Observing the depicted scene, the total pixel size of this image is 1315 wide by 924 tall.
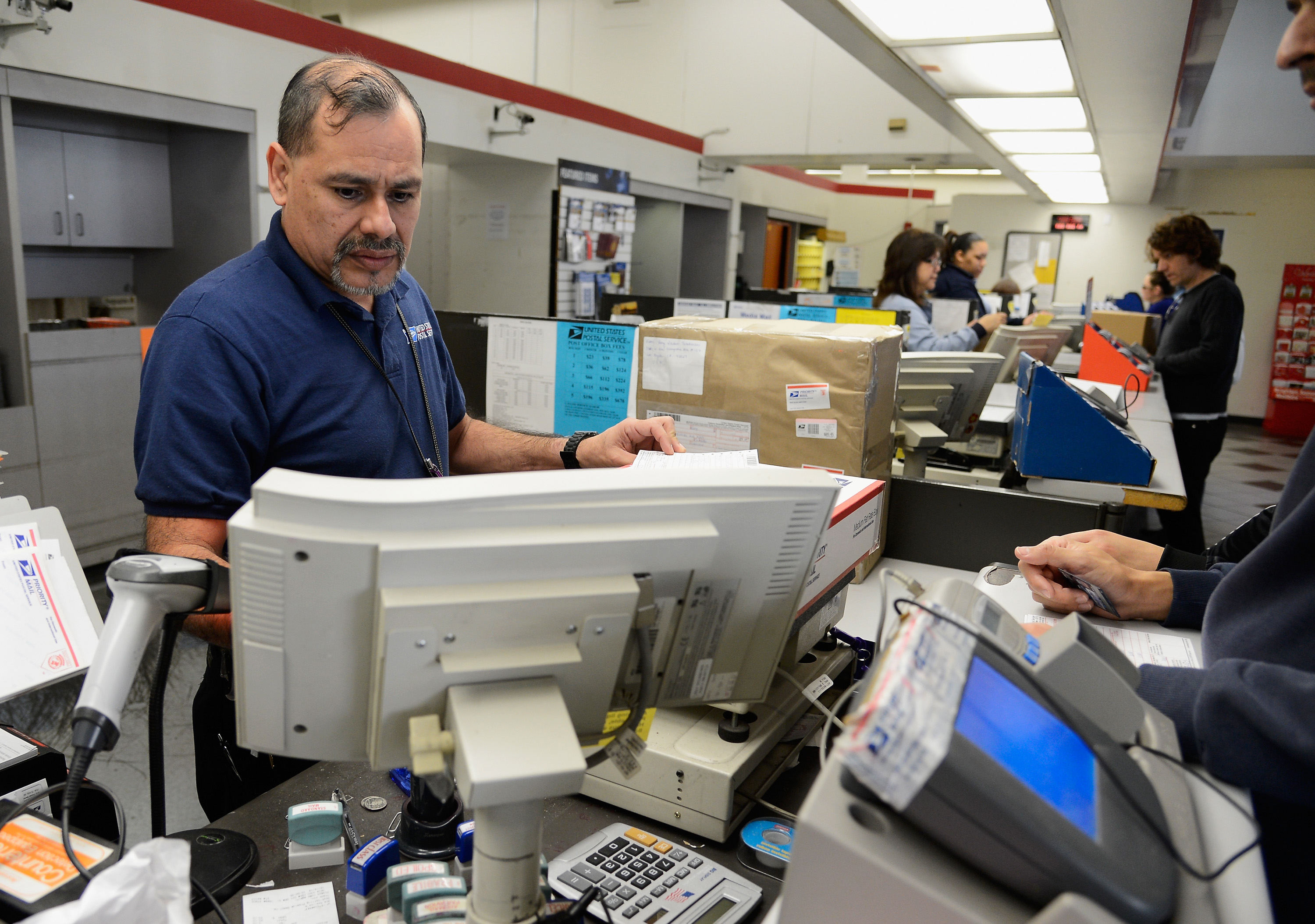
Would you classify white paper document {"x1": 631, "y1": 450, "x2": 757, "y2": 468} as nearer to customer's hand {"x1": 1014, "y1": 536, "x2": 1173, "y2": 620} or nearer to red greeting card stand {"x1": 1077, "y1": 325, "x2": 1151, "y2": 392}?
customer's hand {"x1": 1014, "y1": 536, "x2": 1173, "y2": 620}

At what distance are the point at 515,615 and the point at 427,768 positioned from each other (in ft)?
0.42

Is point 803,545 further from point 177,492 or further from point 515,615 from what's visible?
point 177,492

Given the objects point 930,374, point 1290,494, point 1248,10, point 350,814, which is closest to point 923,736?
point 1290,494

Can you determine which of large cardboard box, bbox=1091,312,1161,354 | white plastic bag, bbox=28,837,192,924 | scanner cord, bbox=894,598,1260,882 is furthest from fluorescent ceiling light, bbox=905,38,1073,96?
large cardboard box, bbox=1091,312,1161,354

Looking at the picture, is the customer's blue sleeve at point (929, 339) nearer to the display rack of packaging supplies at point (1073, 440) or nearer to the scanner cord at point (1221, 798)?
the display rack of packaging supplies at point (1073, 440)

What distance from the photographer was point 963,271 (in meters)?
5.45

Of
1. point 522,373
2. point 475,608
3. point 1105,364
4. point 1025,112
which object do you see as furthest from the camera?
point 1105,364

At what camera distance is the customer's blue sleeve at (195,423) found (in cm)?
116

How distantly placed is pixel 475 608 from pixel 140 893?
376 millimetres

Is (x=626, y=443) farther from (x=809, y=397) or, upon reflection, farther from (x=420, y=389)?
(x=809, y=397)

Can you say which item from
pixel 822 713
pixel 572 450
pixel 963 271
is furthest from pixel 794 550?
pixel 963 271

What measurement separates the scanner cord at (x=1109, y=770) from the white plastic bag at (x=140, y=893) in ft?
2.13

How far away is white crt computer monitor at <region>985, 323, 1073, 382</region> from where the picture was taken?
432cm

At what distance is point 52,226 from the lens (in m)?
3.96
